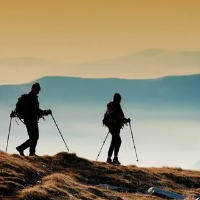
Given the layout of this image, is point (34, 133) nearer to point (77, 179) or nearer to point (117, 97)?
point (77, 179)

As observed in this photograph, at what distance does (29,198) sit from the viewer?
22250 millimetres

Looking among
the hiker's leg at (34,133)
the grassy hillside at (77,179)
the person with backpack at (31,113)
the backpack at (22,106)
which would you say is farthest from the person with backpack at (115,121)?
the backpack at (22,106)

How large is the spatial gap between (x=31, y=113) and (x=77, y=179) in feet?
15.9

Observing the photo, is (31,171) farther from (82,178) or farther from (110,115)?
(110,115)

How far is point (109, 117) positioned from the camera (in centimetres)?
3384

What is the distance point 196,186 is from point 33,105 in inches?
351

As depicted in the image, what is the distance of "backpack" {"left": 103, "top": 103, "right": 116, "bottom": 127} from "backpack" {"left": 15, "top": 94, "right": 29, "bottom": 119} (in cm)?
463

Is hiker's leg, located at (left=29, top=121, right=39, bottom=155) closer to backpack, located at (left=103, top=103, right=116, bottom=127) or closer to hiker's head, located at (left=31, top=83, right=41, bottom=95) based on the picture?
hiker's head, located at (left=31, top=83, right=41, bottom=95)

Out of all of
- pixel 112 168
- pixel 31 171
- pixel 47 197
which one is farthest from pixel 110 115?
pixel 47 197

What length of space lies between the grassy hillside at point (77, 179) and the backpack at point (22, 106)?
2249 millimetres

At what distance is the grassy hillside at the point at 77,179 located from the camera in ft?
78.1

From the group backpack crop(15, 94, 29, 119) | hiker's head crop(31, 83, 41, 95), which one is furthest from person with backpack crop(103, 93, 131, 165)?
backpack crop(15, 94, 29, 119)

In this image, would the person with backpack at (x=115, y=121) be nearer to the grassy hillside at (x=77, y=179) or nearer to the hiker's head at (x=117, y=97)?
the hiker's head at (x=117, y=97)

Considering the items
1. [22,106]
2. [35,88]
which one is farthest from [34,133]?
[35,88]
